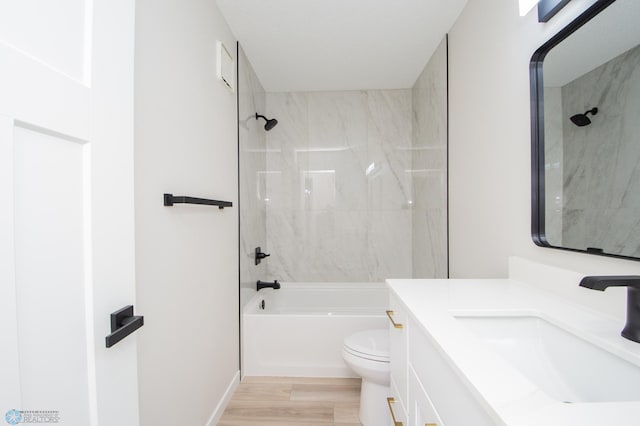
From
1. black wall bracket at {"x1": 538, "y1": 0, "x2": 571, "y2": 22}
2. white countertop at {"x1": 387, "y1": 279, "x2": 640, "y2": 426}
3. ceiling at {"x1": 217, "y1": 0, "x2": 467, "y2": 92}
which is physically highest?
ceiling at {"x1": 217, "y1": 0, "x2": 467, "y2": 92}

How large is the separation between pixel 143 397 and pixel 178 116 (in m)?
1.10

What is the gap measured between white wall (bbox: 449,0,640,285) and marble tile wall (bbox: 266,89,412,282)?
3.22 ft

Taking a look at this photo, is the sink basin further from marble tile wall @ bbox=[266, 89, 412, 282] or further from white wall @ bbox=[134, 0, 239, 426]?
marble tile wall @ bbox=[266, 89, 412, 282]

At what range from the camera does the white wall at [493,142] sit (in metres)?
1.12

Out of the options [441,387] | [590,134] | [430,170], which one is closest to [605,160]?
[590,134]

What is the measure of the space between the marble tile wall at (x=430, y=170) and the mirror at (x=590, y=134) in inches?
35.4

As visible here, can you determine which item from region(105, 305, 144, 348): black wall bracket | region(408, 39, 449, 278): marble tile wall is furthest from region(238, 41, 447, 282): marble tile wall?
region(105, 305, 144, 348): black wall bracket

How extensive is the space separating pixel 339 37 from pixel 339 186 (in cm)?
133

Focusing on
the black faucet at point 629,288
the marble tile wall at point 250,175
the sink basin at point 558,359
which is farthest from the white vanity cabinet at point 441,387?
the marble tile wall at point 250,175

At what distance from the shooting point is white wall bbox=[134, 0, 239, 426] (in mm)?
1038

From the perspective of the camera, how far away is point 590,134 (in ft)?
2.84

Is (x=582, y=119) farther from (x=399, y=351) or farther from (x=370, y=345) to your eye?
(x=370, y=345)

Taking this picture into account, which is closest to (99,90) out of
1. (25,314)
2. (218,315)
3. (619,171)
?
(25,314)

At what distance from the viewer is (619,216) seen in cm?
79
